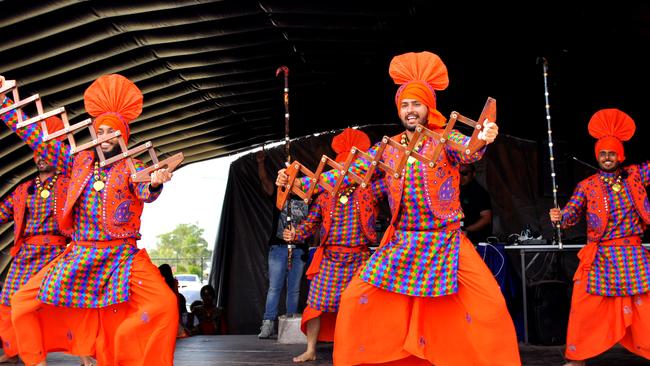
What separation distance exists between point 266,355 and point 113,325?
6.48 ft

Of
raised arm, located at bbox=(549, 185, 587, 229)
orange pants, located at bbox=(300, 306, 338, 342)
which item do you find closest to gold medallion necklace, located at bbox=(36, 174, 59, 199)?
orange pants, located at bbox=(300, 306, 338, 342)

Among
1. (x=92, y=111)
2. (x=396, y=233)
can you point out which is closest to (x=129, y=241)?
(x=92, y=111)

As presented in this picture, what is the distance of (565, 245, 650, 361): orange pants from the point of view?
14.8 ft

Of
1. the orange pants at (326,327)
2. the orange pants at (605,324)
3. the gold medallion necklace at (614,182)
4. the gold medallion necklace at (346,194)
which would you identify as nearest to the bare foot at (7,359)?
the orange pants at (326,327)

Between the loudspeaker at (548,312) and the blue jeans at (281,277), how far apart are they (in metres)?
2.21

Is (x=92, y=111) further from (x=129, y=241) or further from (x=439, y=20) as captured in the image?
(x=439, y=20)

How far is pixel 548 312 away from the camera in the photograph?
19.4ft

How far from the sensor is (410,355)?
335cm

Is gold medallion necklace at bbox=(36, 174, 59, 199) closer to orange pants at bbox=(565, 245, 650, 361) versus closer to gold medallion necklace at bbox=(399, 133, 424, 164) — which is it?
gold medallion necklace at bbox=(399, 133, 424, 164)

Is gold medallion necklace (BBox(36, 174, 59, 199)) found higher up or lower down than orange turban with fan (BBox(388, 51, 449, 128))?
lower down

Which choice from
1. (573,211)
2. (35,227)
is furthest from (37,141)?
(573,211)

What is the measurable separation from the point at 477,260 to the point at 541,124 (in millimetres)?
4786

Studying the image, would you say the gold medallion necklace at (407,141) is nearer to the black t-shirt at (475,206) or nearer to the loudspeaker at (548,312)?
the black t-shirt at (475,206)

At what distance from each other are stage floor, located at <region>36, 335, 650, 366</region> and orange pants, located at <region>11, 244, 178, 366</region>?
4.27ft
